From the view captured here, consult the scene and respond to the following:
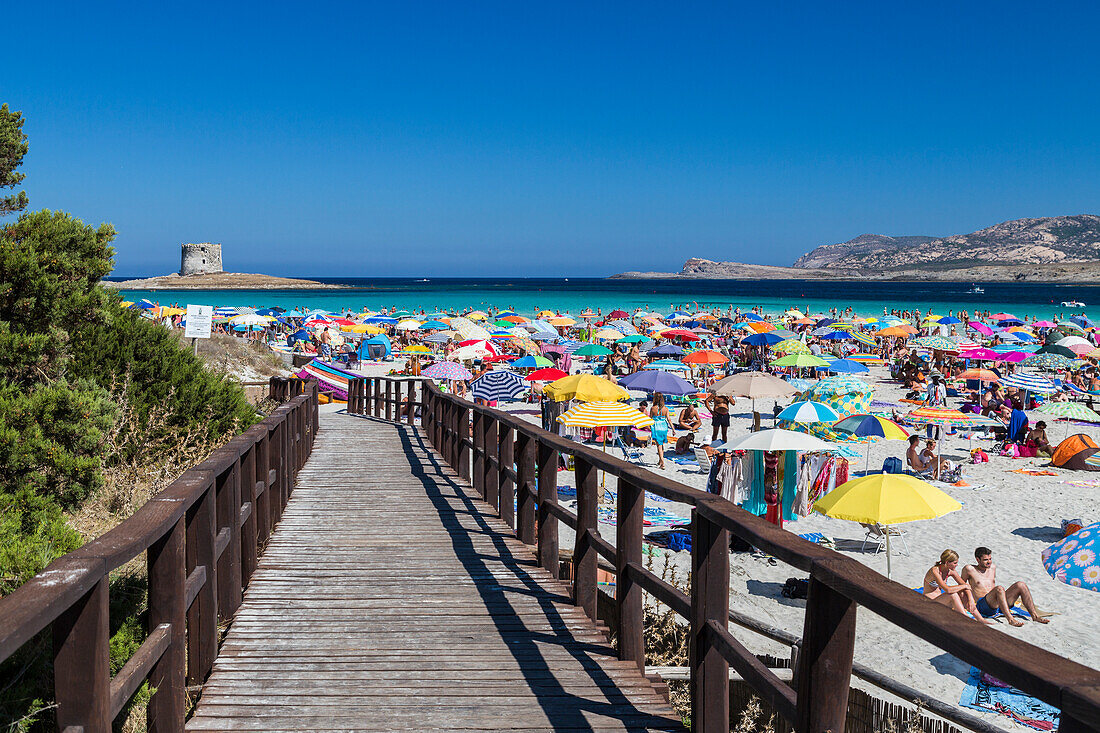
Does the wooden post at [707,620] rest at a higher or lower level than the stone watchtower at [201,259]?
lower

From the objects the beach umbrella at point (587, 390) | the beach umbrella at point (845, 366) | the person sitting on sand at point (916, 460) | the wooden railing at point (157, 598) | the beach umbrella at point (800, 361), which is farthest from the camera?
the beach umbrella at point (800, 361)

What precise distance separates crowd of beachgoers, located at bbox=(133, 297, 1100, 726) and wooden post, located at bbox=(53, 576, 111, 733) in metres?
2.12

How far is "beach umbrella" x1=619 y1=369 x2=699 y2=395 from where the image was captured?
19.9m

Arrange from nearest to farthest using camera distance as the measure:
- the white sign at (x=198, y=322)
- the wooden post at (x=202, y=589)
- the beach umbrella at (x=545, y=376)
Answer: the wooden post at (x=202, y=589) → the white sign at (x=198, y=322) → the beach umbrella at (x=545, y=376)

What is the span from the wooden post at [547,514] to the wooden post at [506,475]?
1215 mm


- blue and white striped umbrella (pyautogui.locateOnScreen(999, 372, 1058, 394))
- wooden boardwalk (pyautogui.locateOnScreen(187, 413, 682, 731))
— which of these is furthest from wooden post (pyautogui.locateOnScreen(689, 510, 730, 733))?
blue and white striped umbrella (pyautogui.locateOnScreen(999, 372, 1058, 394))

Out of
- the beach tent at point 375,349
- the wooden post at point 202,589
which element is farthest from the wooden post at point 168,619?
the beach tent at point 375,349

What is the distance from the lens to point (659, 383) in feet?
66.2

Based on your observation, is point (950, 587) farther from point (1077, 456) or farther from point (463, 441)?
point (1077, 456)

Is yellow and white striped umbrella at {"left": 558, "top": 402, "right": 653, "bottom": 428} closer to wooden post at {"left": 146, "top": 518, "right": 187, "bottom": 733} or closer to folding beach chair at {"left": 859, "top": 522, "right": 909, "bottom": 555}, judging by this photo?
folding beach chair at {"left": 859, "top": 522, "right": 909, "bottom": 555}

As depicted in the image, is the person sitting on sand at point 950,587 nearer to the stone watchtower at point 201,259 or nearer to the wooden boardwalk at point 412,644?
the wooden boardwalk at point 412,644

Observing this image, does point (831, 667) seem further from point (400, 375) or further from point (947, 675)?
point (400, 375)

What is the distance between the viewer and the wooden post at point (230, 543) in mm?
4605

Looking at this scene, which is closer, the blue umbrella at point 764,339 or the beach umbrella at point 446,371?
the beach umbrella at point 446,371
